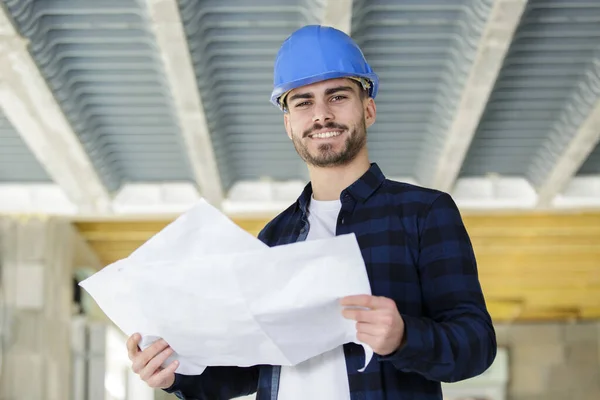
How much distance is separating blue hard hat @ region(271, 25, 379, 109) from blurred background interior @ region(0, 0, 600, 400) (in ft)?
14.6

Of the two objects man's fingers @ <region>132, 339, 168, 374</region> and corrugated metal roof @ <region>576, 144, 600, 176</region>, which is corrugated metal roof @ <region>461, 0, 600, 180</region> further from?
man's fingers @ <region>132, 339, 168, 374</region>

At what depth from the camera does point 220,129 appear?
9.02 metres

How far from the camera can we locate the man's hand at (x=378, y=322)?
1983mm

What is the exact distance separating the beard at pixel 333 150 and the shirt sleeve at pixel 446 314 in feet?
0.90

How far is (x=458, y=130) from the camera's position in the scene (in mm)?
8633

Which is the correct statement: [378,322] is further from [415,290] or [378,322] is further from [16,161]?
[16,161]

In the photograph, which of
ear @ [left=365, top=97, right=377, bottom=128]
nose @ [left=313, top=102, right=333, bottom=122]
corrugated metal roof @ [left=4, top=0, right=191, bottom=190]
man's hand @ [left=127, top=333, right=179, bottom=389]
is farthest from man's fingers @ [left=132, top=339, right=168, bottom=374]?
corrugated metal roof @ [left=4, top=0, right=191, bottom=190]

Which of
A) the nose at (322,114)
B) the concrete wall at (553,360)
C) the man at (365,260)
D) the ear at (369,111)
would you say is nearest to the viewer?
the man at (365,260)

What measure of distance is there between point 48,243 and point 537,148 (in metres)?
5.01

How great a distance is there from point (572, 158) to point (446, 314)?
7.27 meters

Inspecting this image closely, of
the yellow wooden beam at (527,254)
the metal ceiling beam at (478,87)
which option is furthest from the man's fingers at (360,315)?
the yellow wooden beam at (527,254)

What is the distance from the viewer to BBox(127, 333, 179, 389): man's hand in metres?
2.39

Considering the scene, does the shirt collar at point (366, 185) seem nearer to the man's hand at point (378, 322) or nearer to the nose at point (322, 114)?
the nose at point (322, 114)

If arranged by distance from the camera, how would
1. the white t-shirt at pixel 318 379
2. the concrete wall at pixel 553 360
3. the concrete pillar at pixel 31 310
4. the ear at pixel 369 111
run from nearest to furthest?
the white t-shirt at pixel 318 379 → the ear at pixel 369 111 → the concrete pillar at pixel 31 310 → the concrete wall at pixel 553 360
